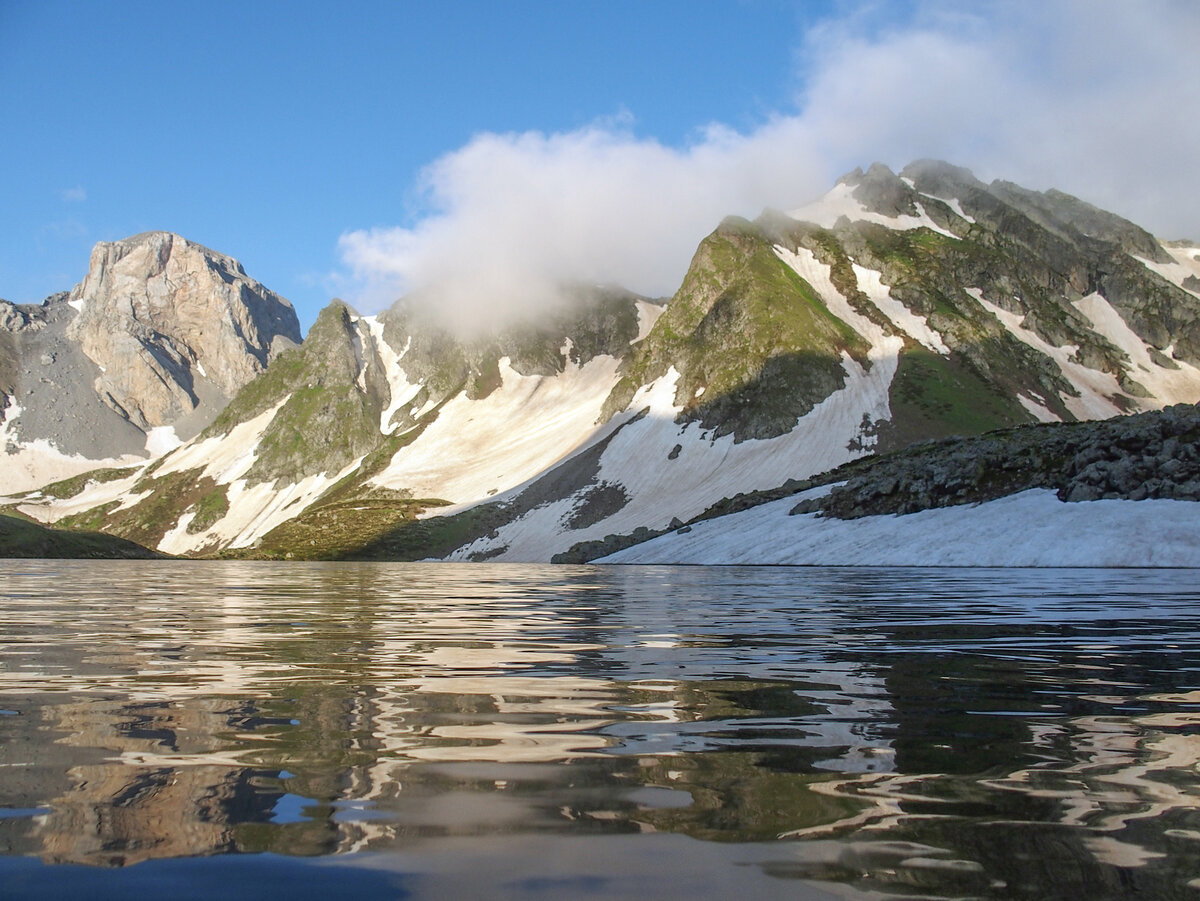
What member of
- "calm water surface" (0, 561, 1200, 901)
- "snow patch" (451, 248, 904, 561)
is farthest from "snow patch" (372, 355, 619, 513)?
"calm water surface" (0, 561, 1200, 901)

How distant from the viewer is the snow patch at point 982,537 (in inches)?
1925

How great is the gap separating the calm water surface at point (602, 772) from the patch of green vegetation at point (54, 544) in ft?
375

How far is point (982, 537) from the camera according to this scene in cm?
5534

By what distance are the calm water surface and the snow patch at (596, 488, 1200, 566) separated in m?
42.1

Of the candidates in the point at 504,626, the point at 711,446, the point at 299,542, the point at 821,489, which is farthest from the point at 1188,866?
the point at 299,542

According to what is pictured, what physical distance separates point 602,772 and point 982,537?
5549 cm

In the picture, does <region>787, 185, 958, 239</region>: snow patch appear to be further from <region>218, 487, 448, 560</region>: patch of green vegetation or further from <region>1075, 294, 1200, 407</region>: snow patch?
<region>218, 487, 448, 560</region>: patch of green vegetation

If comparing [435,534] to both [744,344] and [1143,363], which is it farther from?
[1143,363]

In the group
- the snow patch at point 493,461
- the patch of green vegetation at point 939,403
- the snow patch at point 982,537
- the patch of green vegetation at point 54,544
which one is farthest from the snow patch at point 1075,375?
the patch of green vegetation at point 54,544

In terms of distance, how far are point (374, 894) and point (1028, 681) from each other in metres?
7.19

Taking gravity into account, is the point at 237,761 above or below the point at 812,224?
→ below

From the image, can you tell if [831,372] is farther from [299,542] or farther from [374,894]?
[374,894]

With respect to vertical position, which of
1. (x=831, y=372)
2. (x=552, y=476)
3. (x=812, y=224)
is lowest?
(x=552, y=476)

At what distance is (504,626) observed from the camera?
51.6 feet
